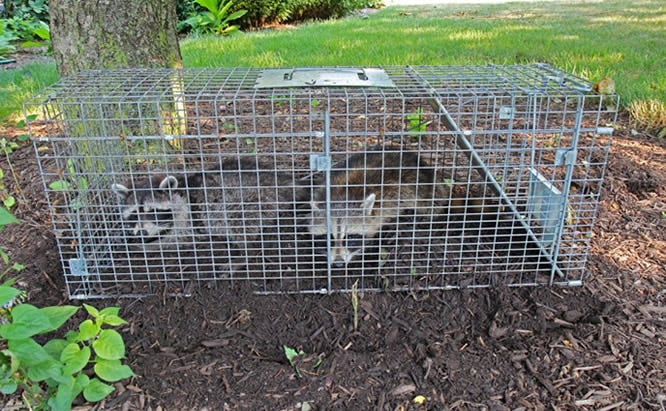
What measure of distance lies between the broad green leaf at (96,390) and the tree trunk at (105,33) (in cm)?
307

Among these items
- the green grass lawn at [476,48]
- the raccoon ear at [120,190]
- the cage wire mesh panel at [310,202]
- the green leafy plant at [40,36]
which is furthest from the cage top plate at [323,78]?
the green leafy plant at [40,36]

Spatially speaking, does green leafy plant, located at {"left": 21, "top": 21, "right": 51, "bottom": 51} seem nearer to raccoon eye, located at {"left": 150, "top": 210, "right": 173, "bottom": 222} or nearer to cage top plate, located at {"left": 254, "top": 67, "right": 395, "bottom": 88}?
raccoon eye, located at {"left": 150, "top": 210, "right": 173, "bottom": 222}

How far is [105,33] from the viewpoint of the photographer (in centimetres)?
487

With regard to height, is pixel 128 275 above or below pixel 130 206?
below

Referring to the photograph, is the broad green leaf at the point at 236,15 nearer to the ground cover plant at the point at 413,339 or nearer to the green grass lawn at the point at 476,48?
the green grass lawn at the point at 476,48

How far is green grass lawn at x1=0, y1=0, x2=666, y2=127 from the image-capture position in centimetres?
786

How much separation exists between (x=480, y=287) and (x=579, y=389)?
0.98 m

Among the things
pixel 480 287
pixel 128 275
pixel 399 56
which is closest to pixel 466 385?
pixel 480 287

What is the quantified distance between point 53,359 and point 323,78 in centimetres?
238

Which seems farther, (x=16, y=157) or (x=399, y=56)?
(x=399, y=56)

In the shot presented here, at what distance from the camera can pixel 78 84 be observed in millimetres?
→ 3982

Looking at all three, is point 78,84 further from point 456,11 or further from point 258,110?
point 456,11

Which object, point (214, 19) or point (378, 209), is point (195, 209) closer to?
point (378, 209)

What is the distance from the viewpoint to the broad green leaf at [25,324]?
2.56 meters
